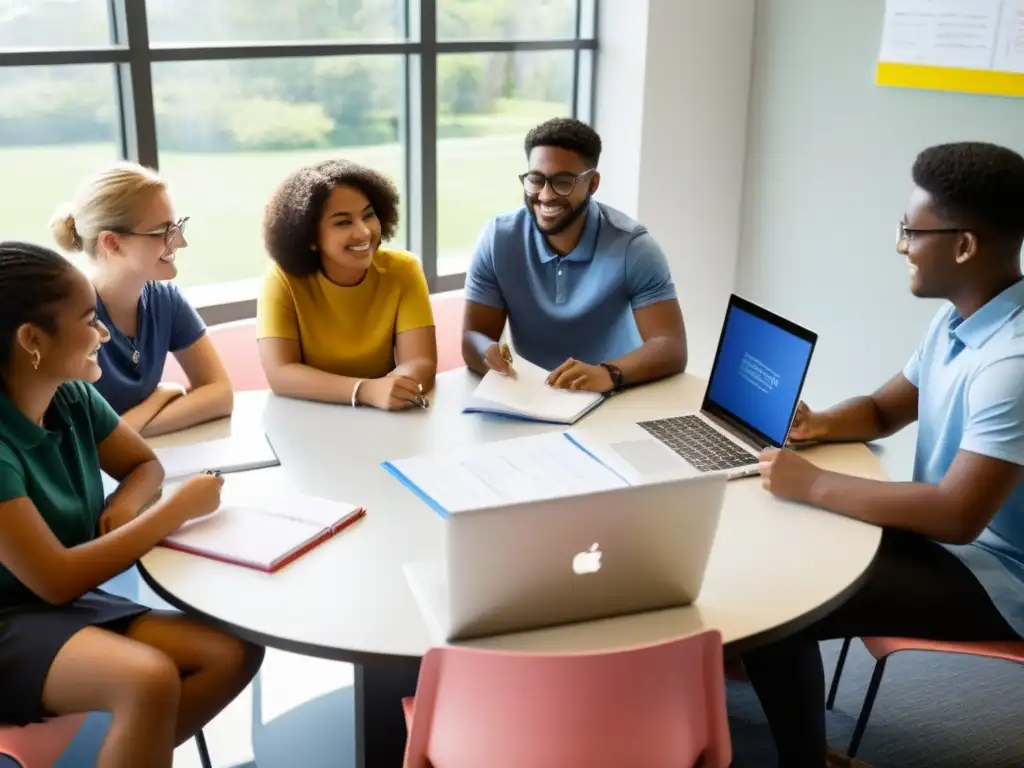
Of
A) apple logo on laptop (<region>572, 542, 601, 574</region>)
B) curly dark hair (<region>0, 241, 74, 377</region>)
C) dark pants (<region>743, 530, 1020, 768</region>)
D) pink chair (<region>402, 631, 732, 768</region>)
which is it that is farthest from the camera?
dark pants (<region>743, 530, 1020, 768</region>)

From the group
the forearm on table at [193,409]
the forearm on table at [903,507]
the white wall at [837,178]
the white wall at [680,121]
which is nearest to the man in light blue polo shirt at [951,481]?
the forearm on table at [903,507]

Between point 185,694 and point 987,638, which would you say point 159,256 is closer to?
point 185,694

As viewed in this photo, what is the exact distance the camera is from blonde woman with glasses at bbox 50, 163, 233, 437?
7.33 feet

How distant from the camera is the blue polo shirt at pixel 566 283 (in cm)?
275

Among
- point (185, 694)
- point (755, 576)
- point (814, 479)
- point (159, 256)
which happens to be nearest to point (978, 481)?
point (814, 479)

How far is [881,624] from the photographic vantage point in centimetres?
195

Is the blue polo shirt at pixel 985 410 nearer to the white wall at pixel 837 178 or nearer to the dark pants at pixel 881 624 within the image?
the dark pants at pixel 881 624

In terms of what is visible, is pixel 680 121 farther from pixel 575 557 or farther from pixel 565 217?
pixel 575 557

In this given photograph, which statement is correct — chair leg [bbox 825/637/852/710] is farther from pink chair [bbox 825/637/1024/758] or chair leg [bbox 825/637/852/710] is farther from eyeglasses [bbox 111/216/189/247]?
eyeglasses [bbox 111/216/189/247]

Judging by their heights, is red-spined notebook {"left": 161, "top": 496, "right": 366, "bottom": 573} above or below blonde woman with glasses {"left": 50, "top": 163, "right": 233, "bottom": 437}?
below

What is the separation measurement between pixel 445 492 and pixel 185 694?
515 mm

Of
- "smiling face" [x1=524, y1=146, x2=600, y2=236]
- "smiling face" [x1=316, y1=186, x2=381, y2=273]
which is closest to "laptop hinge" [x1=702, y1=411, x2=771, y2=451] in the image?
"smiling face" [x1=524, y1=146, x2=600, y2=236]

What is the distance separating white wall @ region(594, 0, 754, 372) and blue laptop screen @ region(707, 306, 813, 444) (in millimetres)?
1840

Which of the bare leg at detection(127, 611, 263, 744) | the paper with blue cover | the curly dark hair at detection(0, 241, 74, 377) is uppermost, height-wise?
the curly dark hair at detection(0, 241, 74, 377)
